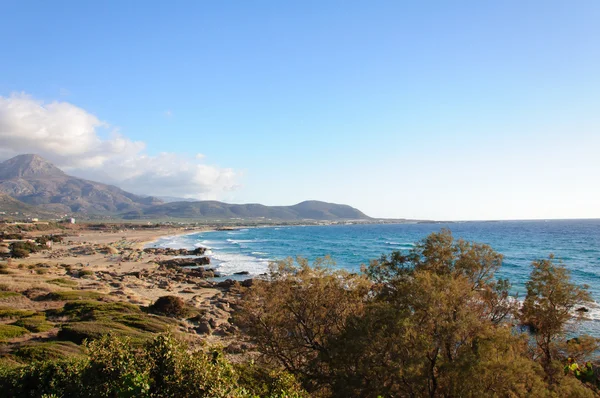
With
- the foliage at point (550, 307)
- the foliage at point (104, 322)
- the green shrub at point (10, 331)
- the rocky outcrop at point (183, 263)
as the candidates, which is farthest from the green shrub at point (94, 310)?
the rocky outcrop at point (183, 263)

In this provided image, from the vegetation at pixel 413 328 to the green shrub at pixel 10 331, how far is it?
15.6 metres

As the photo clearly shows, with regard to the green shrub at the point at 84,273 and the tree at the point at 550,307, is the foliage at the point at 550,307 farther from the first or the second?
the green shrub at the point at 84,273

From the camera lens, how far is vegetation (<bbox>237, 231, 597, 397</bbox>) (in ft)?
37.6

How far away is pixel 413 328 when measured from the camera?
12.3 m

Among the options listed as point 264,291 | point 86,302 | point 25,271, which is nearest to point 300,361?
point 264,291

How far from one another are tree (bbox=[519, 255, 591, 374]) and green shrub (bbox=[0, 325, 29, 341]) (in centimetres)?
2823

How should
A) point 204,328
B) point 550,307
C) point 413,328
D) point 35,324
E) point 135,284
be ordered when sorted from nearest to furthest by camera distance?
point 413,328 < point 550,307 < point 35,324 < point 204,328 < point 135,284

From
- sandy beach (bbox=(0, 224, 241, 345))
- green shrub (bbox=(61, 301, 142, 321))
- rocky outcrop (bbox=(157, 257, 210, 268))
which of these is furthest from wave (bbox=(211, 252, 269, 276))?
green shrub (bbox=(61, 301, 142, 321))

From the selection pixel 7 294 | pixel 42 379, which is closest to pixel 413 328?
pixel 42 379

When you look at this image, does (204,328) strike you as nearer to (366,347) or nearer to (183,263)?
(366,347)

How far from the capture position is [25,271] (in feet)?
155

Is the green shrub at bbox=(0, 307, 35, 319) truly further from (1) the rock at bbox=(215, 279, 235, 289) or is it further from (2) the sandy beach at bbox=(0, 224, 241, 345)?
(1) the rock at bbox=(215, 279, 235, 289)

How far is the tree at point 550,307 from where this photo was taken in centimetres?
1584

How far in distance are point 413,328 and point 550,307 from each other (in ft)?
27.4
